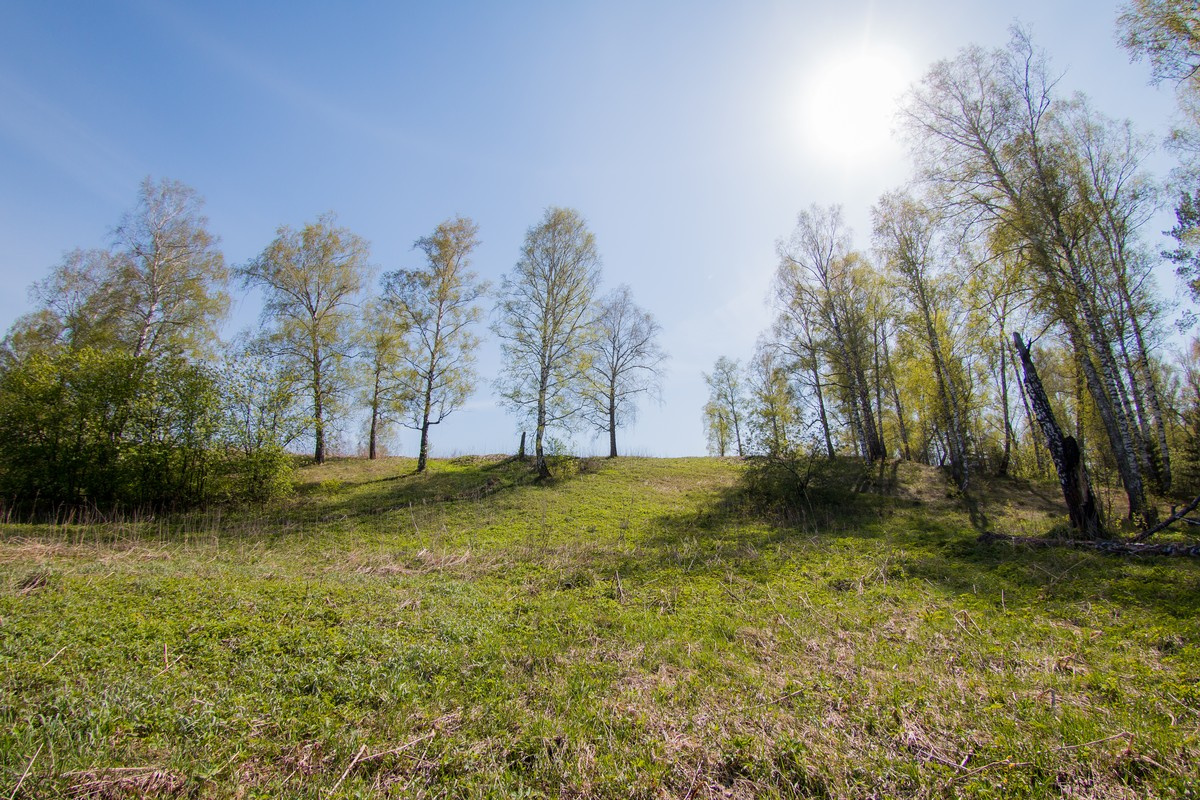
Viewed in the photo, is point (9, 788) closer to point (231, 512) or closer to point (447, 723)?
point (447, 723)

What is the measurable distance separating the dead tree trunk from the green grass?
186 cm

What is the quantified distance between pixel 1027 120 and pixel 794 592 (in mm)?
13853

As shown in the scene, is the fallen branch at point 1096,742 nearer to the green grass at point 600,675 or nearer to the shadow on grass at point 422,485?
the green grass at point 600,675

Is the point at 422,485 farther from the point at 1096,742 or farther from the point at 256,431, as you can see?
the point at 1096,742

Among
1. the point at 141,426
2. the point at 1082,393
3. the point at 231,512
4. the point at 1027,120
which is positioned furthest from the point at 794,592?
the point at 1082,393

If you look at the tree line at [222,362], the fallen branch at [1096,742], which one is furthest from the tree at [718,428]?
the fallen branch at [1096,742]

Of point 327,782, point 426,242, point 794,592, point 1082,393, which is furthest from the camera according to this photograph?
point 426,242

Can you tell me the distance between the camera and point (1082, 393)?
19.3 meters

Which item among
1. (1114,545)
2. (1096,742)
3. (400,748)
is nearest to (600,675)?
(400,748)

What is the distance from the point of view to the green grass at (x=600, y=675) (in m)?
2.80

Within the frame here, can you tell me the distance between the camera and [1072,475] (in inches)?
365

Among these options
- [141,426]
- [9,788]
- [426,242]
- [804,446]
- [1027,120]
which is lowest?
[9,788]

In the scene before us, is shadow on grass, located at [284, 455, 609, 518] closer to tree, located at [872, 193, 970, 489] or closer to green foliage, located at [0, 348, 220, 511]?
green foliage, located at [0, 348, 220, 511]

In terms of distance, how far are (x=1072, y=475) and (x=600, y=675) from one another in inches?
420
